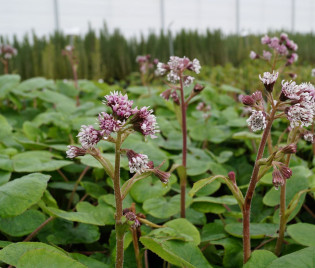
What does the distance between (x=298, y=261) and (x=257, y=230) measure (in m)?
0.31

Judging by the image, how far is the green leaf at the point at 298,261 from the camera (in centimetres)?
70

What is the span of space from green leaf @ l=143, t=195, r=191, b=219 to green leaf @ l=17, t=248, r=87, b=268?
43cm

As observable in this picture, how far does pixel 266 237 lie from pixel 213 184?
0.30 metres

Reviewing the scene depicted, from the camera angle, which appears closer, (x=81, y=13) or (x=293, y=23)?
(x=81, y=13)

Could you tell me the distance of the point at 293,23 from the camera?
14.5 meters

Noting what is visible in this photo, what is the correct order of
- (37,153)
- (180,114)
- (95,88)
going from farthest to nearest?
(95,88), (37,153), (180,114)

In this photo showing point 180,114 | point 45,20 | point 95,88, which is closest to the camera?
point 180,114

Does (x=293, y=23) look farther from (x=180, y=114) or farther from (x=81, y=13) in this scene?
(x=180, y=114)

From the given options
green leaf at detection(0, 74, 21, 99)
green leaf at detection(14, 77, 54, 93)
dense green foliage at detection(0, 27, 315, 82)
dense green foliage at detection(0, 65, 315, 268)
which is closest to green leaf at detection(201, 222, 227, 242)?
dense green foliage at detection(0, 65, 315, 268)

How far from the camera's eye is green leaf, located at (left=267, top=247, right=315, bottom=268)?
70cm

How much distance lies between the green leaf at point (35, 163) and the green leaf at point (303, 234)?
2.08 ft

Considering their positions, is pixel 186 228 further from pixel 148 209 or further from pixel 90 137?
pixel 90 137

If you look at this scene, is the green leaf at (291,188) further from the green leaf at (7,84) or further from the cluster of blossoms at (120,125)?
the green leaf at (7,84)

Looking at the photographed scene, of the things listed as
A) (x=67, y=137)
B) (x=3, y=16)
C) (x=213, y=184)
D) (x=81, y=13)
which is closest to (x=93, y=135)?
(x=213, y=184)
